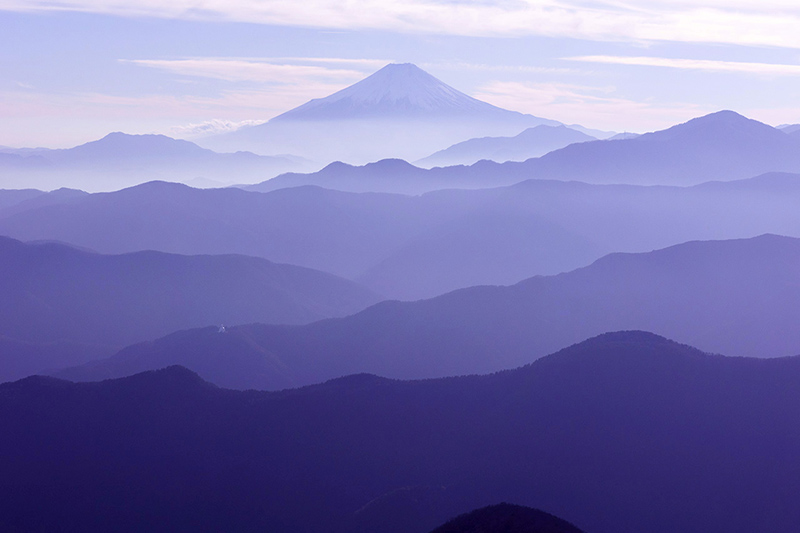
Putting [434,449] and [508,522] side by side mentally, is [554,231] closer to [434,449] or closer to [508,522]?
[434,449]

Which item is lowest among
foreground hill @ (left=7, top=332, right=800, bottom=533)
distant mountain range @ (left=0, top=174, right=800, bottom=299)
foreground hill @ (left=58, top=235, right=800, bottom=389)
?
foreground hill @ (left=7, top=332, right=800, bottom=533)

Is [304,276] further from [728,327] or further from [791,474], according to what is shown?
[791,474]

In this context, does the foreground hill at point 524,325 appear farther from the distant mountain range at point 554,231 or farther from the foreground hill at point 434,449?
the distant mountain range at point 554,231

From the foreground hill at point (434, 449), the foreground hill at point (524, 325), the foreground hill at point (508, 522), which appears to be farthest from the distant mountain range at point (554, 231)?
the foreground hill at point (508, 522)

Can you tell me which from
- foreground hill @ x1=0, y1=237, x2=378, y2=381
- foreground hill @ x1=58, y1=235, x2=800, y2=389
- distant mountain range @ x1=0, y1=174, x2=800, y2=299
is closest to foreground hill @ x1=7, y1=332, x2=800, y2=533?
foreground hill @ x1=58, y1=235, x2=800, y2=389

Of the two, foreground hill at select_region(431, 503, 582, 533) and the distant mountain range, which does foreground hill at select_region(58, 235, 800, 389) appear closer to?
the distant mountain range

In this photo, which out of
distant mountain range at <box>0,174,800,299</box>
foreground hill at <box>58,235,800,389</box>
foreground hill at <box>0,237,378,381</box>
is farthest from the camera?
distant mountain range at <box>0,174,800,299</box>

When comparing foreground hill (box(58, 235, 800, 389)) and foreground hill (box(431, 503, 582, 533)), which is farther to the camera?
foreground hill (box(58, 235, 800, 389))
